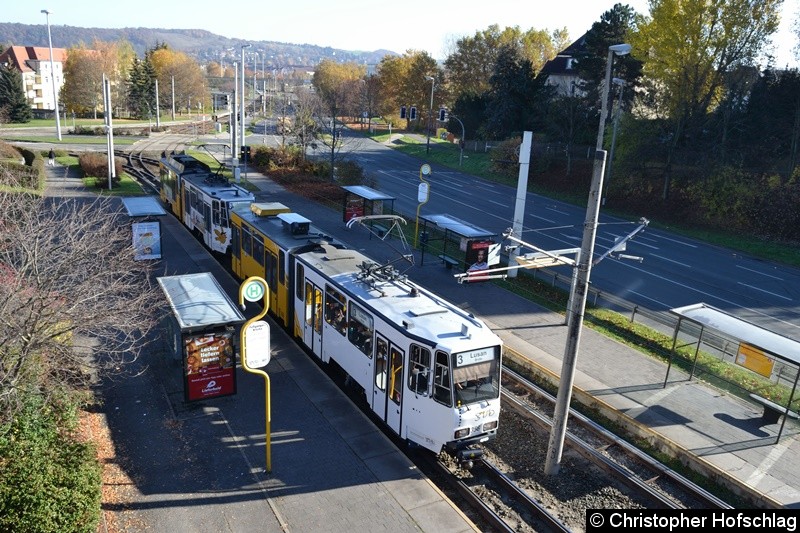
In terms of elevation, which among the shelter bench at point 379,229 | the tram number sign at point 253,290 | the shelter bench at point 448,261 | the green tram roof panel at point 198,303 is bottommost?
the shelter bench at point 379,229

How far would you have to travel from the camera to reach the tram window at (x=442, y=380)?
442 inches

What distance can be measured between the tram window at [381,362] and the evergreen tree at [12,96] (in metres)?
83.7

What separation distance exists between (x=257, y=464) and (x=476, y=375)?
4.70m

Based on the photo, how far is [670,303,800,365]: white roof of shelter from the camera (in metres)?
14.6

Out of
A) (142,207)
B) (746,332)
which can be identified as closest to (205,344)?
(142,207)

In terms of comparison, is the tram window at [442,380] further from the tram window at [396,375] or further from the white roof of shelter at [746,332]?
the white roof of shelter at [746,332]

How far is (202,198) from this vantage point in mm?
26141

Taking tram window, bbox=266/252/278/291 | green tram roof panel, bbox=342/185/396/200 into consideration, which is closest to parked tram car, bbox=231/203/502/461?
tram window, bbox=266/252/278/291

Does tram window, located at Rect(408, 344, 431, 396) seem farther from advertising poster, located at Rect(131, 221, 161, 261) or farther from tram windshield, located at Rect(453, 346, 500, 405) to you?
advertising poster, located at Rect(131, 221, 161, 261)

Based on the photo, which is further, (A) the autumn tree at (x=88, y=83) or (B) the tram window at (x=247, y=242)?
(A) the autumn tree at (x=88, y=83)

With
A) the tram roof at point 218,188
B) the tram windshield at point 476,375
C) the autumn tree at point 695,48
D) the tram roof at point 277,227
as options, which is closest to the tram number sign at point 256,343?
the tram windshield at point 476,375

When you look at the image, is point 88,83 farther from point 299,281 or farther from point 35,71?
point 299,281

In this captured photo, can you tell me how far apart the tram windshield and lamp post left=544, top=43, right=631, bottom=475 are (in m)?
1.28

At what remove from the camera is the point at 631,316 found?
22047 millimetres
